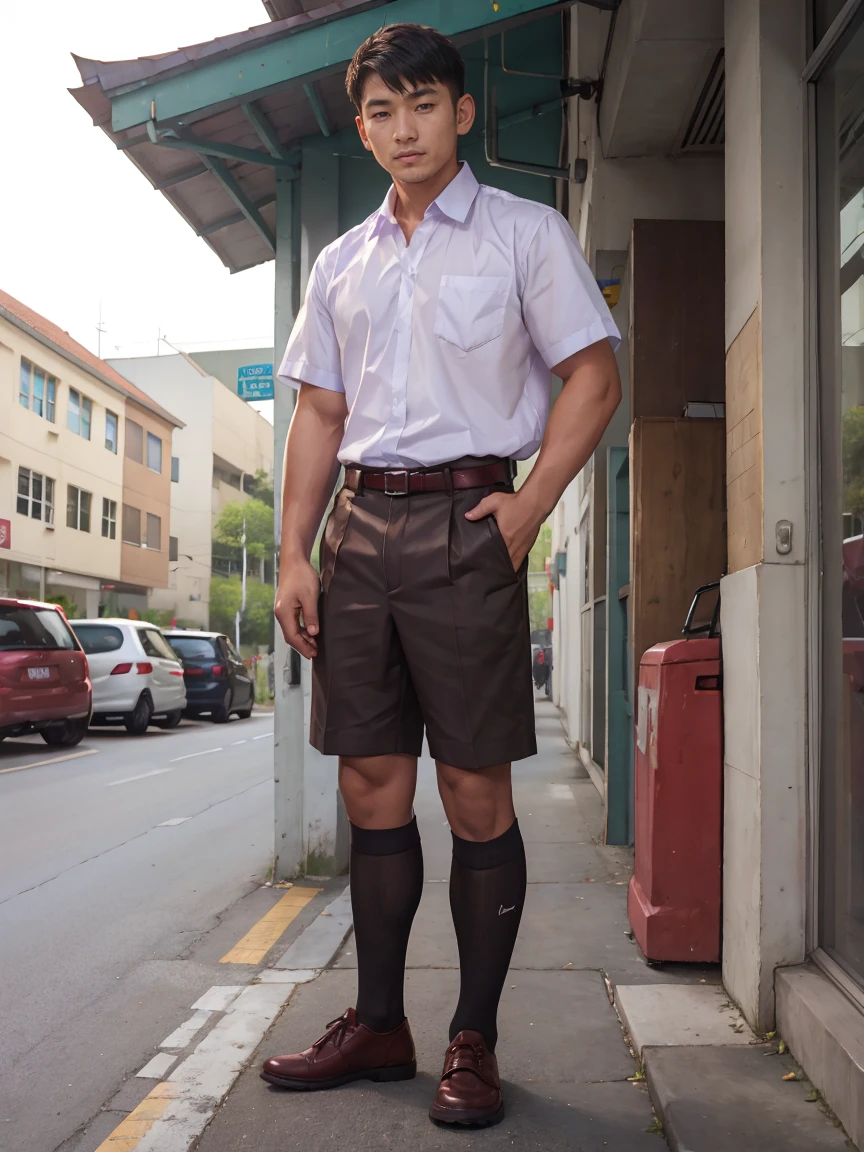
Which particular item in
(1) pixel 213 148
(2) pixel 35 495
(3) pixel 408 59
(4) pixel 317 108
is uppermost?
(2) pixel 35 495

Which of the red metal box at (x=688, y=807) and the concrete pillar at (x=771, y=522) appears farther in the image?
the red metal box at (x=688, y=807)

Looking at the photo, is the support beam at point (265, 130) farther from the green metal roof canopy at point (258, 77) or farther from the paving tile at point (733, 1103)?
the paving tile at point (733, 1103)

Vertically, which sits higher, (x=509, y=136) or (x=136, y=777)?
(x=509, y=136)

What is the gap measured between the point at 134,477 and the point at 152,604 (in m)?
11.9

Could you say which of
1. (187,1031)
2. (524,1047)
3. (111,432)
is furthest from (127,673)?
(111,432)

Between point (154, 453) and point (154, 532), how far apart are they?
3037mm

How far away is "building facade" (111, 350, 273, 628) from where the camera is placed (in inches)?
2170

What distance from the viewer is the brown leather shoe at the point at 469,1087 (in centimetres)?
229

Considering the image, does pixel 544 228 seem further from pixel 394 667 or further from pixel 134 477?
pixel 134 477

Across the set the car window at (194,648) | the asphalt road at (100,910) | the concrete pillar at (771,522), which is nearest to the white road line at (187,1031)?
the asphalt road at (100,910)

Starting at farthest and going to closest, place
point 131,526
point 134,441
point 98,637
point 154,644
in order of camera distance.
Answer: point 131,526, point 134,441, point 154,644, point 98,637

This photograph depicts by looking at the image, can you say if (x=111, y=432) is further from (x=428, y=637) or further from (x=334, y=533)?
(x=428, y=637)

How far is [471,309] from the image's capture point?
244cm

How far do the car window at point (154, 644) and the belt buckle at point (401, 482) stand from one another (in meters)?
14.6
